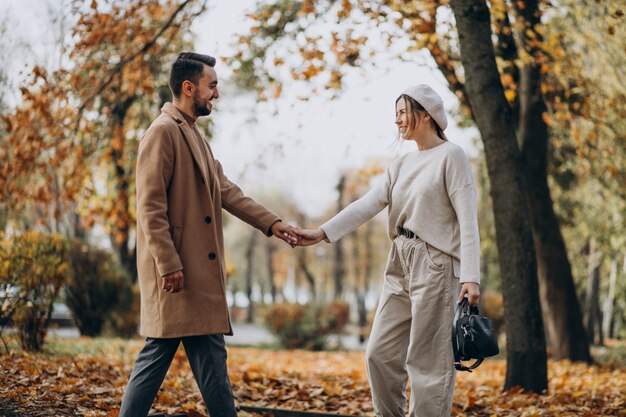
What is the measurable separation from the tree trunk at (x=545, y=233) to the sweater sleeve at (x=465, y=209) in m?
7.18

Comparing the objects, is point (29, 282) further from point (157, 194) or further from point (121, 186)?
point (121, 186)

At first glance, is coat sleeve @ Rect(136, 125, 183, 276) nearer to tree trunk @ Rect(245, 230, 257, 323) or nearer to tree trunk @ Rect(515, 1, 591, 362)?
tree trunk @ Rect(515, 1, 591, 362)

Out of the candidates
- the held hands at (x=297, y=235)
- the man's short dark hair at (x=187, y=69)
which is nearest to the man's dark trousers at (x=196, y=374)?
the held hands at (x=297, y=235)

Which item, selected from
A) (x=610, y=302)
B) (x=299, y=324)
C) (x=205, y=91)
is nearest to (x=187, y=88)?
(x=205, y=91)

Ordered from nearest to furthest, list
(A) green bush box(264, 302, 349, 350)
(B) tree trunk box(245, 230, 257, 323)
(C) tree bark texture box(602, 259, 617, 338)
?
(A) green bush box(264, 302, 349, 350) → (C) tree bark texture box(602, 259, 617, 338) → (B) tree trunk box(245, 230, 257, 323)

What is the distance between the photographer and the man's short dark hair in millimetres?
4324

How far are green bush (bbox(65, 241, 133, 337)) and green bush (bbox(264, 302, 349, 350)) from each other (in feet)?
17.3

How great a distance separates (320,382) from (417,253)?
379cm

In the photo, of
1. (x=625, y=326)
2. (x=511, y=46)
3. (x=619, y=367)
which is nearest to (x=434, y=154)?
(x=511, y=46)

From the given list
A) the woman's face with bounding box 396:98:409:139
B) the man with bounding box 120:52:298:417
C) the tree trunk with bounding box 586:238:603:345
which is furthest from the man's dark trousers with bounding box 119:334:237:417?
the tree trunk with bounding box 586:238:603:345

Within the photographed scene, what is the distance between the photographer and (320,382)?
7754 millimetres

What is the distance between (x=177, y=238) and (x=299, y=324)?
15.2 meters

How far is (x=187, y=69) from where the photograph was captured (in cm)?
432

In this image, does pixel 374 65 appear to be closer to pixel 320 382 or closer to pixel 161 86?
pixel 320 382
